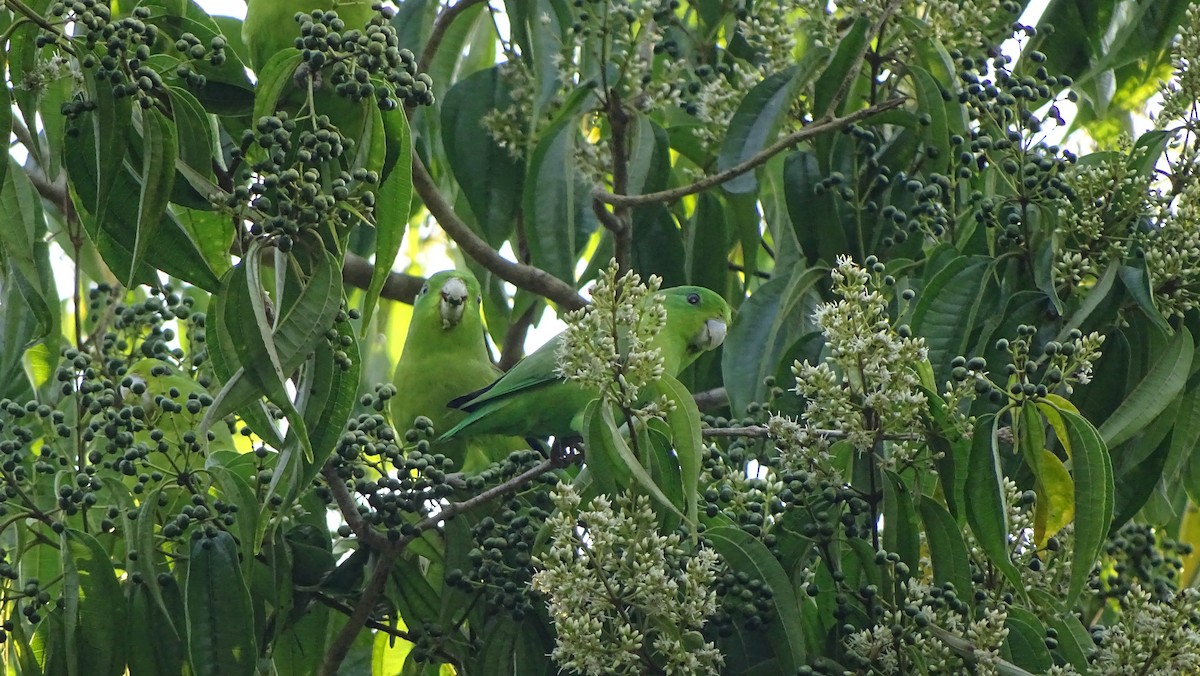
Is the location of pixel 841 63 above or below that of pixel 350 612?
above

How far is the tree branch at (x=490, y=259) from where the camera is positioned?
3.69m

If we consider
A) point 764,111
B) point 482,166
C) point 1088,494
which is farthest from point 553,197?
point 1088,494

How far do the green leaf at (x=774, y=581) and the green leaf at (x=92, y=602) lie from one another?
42.0 inches

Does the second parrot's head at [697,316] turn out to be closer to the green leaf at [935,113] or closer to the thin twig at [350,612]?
the green leaf at [935,113]

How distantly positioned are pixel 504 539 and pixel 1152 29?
1984 millimetres

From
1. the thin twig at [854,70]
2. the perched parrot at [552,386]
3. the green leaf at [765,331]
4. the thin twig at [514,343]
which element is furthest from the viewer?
the thin twig at [514,343]

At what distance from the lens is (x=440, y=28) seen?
12.9ft

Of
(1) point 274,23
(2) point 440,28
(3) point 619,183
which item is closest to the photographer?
(1) point 274,23

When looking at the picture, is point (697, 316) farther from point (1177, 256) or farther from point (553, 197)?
point (1177, 256)

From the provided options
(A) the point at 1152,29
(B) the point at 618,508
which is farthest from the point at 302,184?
(A) the point at 1152,29

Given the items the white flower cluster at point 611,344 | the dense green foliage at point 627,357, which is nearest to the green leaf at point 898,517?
the dense green foliage at point 627,357

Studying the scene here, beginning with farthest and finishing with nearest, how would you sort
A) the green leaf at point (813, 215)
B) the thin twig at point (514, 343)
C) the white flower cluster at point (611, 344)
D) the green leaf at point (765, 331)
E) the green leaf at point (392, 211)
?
1. the thin twig at point (514, 343)
2. the green leaf at point (813, 215)
3. the green leaf at point (765, 331)
4. the green leaf at point (392, 211)
5. the white flower cluster at point (611, 344)

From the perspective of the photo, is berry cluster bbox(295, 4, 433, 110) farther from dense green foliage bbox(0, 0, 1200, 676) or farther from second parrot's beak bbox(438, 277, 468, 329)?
second parrot's beak bbox(438, 277, 468, 329)

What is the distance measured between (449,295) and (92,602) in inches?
72.0
